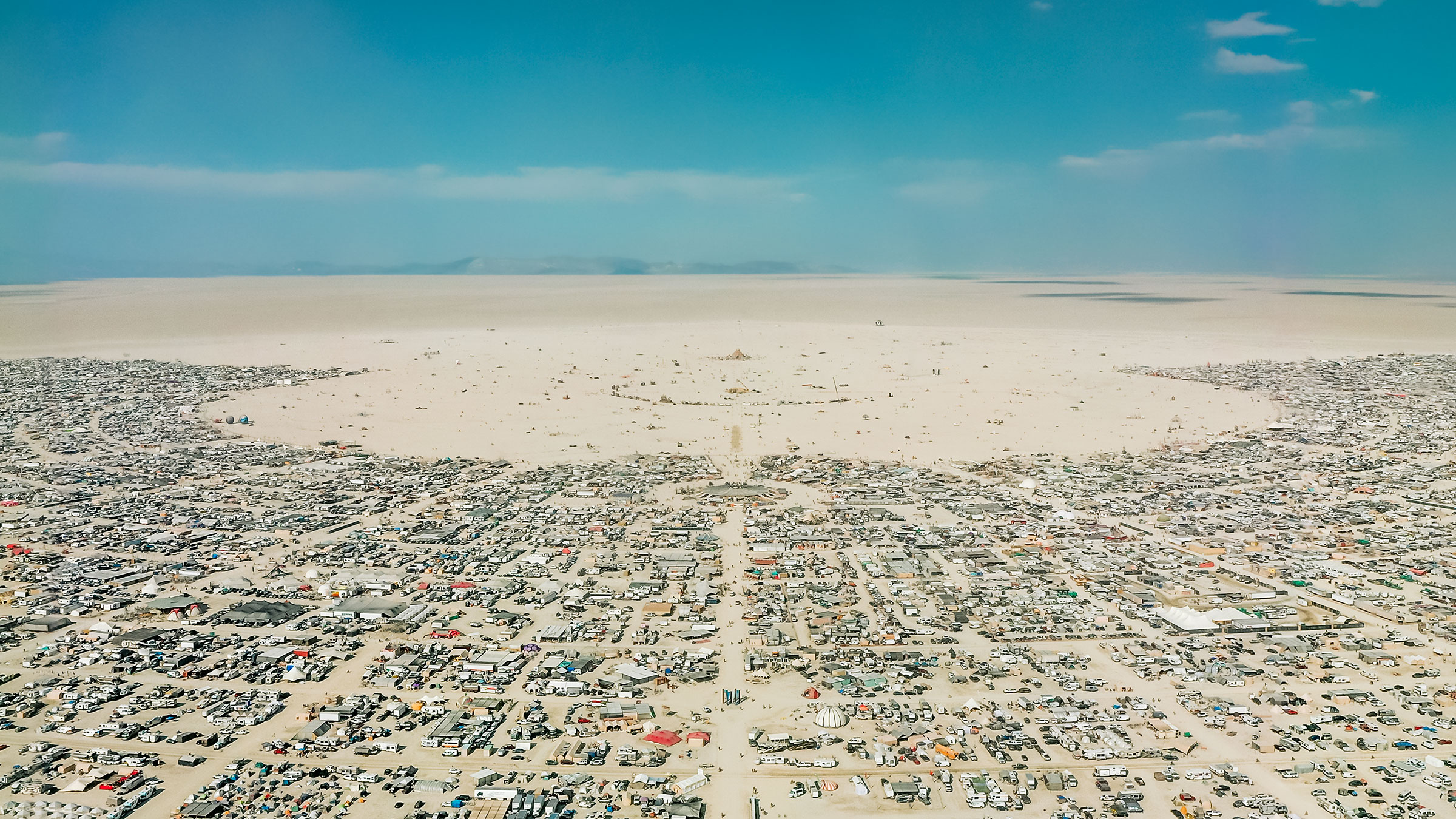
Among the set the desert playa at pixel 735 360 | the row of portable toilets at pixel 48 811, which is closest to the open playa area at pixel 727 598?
the row of portable toilets at pixel 48 811

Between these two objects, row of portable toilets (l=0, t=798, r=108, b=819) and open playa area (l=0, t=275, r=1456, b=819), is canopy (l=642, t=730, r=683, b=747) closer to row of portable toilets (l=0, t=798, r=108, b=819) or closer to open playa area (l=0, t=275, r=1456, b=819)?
open playa area (l=0, t=275, r=1456, b=819)

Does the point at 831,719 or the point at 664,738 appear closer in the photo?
the point at 664,738

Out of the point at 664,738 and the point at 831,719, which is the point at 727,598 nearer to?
the point at 831,719

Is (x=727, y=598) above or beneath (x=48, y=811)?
above

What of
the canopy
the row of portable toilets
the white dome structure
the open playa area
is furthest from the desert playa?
the row of portable toilets

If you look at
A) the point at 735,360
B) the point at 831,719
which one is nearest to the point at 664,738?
the point at 831,719

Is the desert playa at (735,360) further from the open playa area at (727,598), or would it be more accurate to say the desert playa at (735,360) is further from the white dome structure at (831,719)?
the white dome structure at (831,719)
